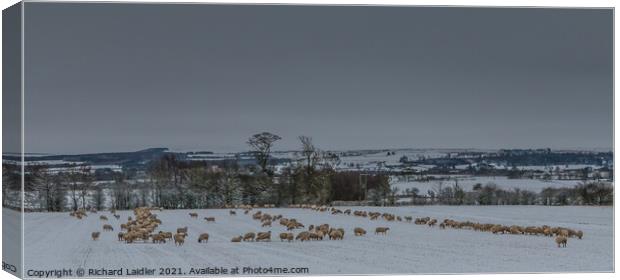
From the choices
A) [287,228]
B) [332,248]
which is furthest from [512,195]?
[287,228]

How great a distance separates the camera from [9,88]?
74.0 feet

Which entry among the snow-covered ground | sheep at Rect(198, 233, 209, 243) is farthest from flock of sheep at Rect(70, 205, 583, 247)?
the snow-covered ground

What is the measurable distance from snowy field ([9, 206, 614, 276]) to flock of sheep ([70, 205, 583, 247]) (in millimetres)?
116

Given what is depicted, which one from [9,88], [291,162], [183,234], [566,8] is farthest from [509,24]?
[9,88]

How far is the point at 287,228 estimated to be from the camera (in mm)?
24391

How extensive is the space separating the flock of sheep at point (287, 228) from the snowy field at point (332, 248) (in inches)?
4.6

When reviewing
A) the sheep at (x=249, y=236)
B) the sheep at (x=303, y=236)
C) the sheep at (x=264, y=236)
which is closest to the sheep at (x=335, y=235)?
the sheep at (x=303, y=236)

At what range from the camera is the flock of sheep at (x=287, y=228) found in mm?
23531

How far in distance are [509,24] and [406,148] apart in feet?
9.93

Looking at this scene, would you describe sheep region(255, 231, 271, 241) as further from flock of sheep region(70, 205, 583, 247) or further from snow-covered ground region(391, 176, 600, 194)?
snow-covered ground region(391, 176, 600, 194)

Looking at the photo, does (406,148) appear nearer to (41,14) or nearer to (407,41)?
(407,41)

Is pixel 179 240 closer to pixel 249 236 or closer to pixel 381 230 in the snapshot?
pixel 249 236

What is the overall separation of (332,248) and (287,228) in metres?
1.20

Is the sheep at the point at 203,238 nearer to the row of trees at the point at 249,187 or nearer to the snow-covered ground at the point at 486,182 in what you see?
the row of trees at the point at 249,187
